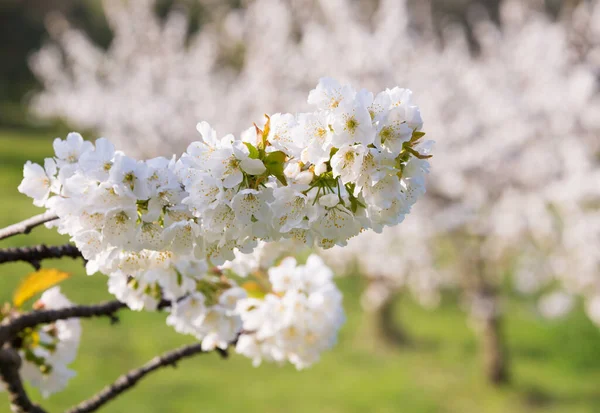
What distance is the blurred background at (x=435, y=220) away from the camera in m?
5.96

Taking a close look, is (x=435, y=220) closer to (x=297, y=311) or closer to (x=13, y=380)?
(x=297, y=311)

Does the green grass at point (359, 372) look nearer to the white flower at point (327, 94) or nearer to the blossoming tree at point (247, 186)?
the blossoming tree at point (247, 186)

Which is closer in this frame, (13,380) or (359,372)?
(13,380)

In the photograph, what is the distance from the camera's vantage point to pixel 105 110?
32.3 ft

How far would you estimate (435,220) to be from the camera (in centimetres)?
629

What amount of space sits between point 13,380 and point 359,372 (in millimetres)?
5870

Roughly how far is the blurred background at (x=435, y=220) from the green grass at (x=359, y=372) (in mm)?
25

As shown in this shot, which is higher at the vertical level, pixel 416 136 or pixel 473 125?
pixel 473 125

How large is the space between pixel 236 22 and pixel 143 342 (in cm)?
546

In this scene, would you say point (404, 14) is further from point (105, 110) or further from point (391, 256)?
point (105, 110)

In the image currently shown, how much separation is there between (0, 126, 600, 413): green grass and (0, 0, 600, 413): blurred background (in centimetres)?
3

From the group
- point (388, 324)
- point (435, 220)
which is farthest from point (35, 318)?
point (388, 324)

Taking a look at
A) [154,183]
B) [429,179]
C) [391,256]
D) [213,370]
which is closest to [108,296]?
[213,370]

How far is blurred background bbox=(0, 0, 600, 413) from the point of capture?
5.96 metres
